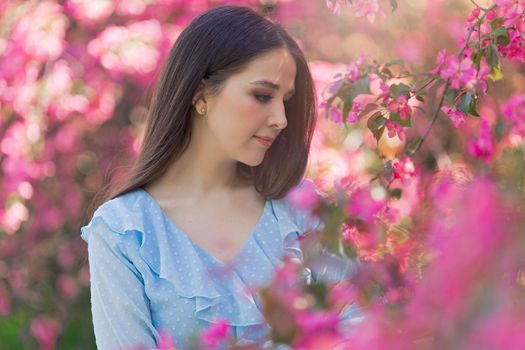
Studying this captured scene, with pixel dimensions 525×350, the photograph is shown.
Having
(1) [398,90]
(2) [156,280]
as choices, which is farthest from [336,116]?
(2) [156,280]

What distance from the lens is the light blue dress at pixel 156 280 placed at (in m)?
2.04

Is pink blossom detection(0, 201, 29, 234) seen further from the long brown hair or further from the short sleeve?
the short sleeve

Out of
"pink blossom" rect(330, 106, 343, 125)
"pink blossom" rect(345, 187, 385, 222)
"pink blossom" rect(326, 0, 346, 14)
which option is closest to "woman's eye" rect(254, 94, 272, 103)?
"pink blossom" rect(330, 106, 343, 125)

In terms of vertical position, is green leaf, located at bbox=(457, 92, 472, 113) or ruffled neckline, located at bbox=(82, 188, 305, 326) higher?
green leaf, located at bbox=(457, 92, 472, 113)

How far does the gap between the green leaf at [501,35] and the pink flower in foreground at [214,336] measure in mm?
951

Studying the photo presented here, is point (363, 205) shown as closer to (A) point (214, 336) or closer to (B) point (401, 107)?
(A) point (214, 336)

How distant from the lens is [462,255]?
664 mm

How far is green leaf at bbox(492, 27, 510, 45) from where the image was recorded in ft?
6.01

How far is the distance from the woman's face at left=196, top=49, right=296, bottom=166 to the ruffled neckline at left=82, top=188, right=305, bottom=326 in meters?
0.23

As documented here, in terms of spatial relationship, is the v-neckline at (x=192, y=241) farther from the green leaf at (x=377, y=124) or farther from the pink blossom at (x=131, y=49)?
the pink blossom at (x=131, y=49)

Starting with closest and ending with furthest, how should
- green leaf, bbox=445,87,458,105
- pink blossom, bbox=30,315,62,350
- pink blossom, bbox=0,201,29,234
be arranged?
green leaf, bbox=445,87,458,105 → pink blossom, bbox=30,315,62,350 → pink blossom, bbox=0,201,29,234

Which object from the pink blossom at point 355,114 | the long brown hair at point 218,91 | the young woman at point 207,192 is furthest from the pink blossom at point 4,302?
the pink blossom at point 355,114

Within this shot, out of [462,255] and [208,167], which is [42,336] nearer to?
[208,167]

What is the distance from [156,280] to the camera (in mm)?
2105
